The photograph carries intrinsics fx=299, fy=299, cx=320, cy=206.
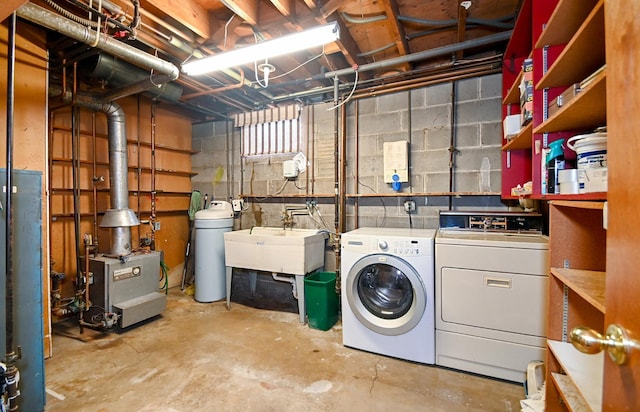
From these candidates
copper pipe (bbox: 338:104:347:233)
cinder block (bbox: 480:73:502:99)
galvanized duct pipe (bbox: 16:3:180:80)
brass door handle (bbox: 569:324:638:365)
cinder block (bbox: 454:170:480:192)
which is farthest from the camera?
copper pipe (bbox: 338:104:347:233)

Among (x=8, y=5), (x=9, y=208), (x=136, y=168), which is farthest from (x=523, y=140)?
(x=136, y=168)

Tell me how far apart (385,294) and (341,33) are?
210cm

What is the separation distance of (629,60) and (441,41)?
238 centimetres

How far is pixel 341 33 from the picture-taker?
231 centimetres

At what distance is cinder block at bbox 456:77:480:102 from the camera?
2.73 meters

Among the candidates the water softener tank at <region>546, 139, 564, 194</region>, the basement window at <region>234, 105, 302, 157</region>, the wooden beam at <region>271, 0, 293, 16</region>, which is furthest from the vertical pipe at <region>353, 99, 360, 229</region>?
the water softener tank at <region>546, 139, 564, 194</region>

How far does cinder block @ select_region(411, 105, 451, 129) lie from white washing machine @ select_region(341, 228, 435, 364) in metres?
1.21

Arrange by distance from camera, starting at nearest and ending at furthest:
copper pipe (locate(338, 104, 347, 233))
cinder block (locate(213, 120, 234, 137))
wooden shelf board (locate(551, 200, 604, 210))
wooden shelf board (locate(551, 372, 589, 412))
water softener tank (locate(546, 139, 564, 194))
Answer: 1. wooden shelf board (locate(551, 200, 604, 210))
2. wooden shelf board (locate(551, 372, 589, 412))
3. water softener tank (locate(546, 139, 564, 194))
4. copper pipe (locate(338, 104, 347, 233))
5. cinder block (locate(213, 120, 234, 137))

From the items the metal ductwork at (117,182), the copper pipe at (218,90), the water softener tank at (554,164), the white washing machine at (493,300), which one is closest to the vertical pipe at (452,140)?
the white washing machine at (493,300)

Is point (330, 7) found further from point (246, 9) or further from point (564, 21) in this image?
point (564, 21)

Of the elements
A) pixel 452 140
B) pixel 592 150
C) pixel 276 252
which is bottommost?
pixel 276 252

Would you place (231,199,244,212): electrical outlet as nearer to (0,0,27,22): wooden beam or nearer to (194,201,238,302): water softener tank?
(194,201,238,302): water softener tank

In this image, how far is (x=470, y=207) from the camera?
278 cm

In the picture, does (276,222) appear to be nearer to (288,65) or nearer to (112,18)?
(288,65)
